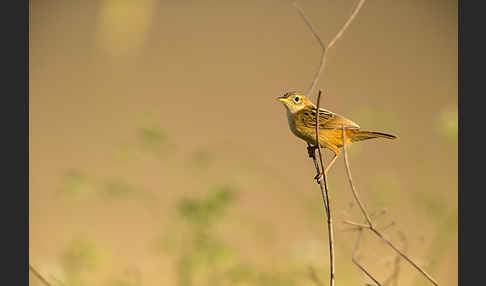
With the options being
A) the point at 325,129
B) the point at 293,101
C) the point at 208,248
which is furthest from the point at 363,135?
the point at 208,248

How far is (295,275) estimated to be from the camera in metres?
2.66

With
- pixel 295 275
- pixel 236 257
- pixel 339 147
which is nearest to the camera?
pixel 339 147

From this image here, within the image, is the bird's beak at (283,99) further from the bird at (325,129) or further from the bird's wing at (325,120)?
the bird's wing at (325,120)

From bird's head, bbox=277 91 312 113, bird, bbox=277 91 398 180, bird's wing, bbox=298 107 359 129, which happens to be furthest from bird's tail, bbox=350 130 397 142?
bird's head, bbox=277 91 312 113

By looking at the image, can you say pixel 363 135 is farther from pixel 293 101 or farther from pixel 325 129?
pixel 293 101

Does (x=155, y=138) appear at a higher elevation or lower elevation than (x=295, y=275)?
higher

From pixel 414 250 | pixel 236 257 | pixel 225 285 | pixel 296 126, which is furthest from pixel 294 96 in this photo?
pixel 225 285

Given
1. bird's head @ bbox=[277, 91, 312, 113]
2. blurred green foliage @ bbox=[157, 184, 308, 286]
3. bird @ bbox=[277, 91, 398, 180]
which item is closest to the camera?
bird @ bbox=[277, 91, 398, 180]

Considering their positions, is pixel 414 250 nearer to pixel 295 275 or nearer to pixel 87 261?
pixel 295 275

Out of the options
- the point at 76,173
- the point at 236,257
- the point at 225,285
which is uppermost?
the point at 76,173

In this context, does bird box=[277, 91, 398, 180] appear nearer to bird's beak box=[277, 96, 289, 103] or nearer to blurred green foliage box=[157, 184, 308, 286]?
bird's beak box=[277, 96, 289, 103]

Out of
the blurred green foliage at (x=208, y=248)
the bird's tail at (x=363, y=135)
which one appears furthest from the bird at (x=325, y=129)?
the blurred green foliage at (x=208, y=248)

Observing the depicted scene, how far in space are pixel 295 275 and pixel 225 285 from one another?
0.52 meters

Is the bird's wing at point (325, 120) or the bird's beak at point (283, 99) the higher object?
the bird's beak at point (283, 99)
